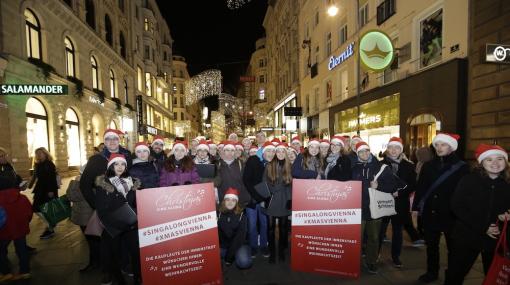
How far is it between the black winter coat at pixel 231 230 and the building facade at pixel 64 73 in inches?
445

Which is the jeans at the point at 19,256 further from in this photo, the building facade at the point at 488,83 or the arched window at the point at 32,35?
the arched window at the point at 32,35

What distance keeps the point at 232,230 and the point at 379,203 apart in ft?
7.35

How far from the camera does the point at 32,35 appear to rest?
45.2 feet

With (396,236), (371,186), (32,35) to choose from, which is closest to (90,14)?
(32,35)

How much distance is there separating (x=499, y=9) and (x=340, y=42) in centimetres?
1194

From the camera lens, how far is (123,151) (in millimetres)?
4988

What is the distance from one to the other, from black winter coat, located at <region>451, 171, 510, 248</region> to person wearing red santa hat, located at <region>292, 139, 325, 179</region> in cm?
227

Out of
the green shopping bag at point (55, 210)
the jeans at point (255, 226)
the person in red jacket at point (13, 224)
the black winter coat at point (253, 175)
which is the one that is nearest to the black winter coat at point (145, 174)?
the black winter coat at point (253, 175)

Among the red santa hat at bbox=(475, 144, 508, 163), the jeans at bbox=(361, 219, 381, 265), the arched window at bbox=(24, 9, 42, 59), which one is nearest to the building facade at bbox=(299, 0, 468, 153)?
the jeans at bbox=(361, 219, 381, 265)

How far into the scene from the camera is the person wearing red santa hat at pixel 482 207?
10.0ft

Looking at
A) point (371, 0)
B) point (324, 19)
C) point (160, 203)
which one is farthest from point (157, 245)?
point (324, 19)

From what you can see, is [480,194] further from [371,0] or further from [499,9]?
[371,0]

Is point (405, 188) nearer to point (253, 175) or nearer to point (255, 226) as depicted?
point (253, 175)

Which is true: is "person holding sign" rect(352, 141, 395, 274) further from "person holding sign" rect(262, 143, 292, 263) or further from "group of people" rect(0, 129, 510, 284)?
"person holding sign" rect(262, 143, 292, 263)
